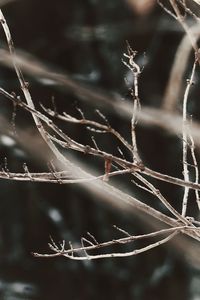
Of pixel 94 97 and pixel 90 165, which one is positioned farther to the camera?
pixel 90 165

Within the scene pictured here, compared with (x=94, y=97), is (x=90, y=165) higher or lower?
lower

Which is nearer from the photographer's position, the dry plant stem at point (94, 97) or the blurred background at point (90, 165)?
the dry plant stem at point (94, 97)

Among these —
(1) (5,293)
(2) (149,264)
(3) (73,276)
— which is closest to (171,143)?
(2) (149,264)

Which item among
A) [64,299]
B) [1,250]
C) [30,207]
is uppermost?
[30,207]

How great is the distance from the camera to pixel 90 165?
744cm

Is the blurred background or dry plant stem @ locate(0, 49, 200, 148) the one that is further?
the blurred background

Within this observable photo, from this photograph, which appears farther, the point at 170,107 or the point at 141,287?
the point at 141,287

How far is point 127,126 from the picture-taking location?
7.35 m

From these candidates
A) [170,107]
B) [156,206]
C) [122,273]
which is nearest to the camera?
[170,107]

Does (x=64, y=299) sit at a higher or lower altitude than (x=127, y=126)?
lower

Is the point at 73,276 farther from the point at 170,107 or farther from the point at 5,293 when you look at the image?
the point at 170,107

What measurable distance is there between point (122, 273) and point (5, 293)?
135 cm

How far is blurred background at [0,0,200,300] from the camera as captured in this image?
24.1ft

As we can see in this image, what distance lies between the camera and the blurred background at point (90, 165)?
7.35 metres
